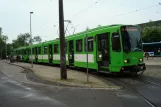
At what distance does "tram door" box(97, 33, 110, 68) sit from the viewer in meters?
19.7

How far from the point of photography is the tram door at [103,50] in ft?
64.5

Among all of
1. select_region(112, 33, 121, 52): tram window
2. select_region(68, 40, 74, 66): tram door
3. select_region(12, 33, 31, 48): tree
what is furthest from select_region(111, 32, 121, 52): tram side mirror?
select_region(12, 33, 31, 48): tree

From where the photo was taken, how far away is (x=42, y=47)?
42469mm

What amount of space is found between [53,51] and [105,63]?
54.1 ft

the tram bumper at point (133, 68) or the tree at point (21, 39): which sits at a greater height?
the tree at point (21, 39)

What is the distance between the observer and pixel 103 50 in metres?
20.2

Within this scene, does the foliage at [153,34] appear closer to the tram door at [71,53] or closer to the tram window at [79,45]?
the tram door at [71,53]

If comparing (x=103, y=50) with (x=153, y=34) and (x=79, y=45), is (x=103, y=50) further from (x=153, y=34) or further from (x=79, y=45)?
(x=153, y=34)

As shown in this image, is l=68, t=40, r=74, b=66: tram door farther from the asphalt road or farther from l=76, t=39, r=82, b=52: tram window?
the asphalt road

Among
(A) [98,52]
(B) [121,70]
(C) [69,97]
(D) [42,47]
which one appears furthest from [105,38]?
(D) [42,47]

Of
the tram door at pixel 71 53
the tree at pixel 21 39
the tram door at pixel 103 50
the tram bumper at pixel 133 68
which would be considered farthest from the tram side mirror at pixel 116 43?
the tree at pixel 21 39

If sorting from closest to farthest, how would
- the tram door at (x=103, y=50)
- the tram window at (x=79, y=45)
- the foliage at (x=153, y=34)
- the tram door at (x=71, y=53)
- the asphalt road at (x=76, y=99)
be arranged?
the asphalt road at (x=76, y=99), the tram door at (x=103, y=50), the tram window at (x=79, y=45), the tram door at (x=71, y=53), the foliage at (x=153, y=34)

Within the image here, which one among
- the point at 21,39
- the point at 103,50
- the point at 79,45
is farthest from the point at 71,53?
the point at 21,39

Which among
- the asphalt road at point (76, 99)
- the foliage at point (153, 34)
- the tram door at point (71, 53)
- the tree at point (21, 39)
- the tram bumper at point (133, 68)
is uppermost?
the tree at point (21, 39)
